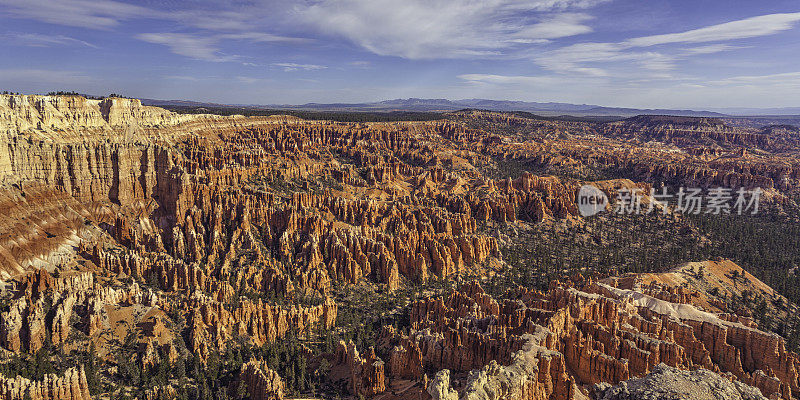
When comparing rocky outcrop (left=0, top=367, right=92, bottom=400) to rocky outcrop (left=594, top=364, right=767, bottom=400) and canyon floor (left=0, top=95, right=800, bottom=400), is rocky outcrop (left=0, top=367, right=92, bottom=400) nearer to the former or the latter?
canyon floor (left=0, top=95, right=800, bottom=400)

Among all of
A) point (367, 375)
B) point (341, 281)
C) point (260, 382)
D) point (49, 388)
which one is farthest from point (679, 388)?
point (341, 281)

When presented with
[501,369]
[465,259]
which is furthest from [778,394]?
[465,259]

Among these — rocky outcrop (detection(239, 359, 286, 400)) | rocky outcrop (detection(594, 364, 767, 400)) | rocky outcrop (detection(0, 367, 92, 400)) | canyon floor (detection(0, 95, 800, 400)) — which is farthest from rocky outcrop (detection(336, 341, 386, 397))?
rocky outcrop (detection(0, 367, 92, 400))

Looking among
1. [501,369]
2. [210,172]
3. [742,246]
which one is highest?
[210,172]

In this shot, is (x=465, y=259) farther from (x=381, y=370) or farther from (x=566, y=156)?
(x=566, y=156)

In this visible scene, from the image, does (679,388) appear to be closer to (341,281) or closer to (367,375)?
(367,375)

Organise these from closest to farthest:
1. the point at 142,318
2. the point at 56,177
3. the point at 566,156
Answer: the point at 142,318 → the point at 56,177 → the point at 566,156

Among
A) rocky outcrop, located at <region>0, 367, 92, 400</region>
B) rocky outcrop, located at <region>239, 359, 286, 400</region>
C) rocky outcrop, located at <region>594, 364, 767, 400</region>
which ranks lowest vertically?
rocky outcrop, located at <region>239, 359, 286, 400</region>

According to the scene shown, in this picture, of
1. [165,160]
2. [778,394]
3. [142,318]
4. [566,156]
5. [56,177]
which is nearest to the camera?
Result: [778,394]

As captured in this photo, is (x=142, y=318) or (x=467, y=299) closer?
(x=142, y=318)
